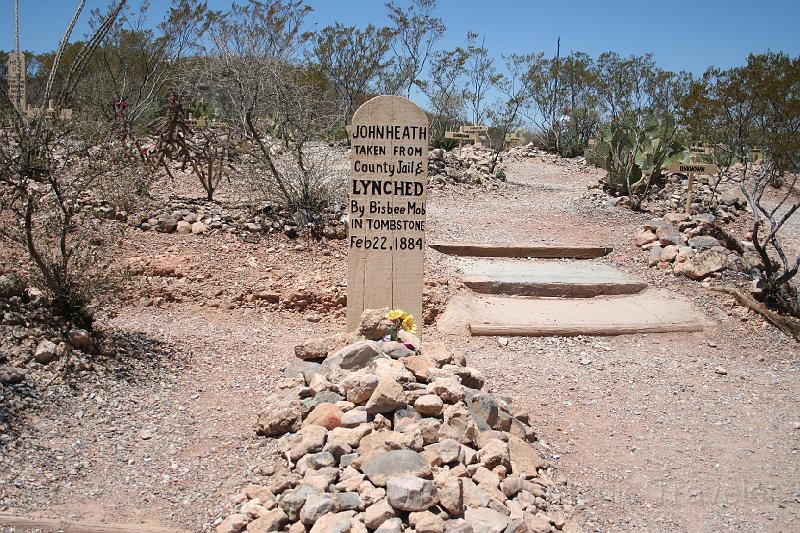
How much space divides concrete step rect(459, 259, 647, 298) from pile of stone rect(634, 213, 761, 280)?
0.62 meters

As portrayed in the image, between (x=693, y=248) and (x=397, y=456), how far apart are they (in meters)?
6.89

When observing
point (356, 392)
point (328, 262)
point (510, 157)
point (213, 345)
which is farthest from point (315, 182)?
point (510, 157)

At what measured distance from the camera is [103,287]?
5.32 m

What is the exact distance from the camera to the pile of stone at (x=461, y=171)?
1449 centimetres

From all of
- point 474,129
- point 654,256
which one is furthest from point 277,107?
point 474,129

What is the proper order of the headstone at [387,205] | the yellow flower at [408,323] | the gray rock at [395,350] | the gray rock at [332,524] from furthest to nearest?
the headstone at [387,205]
the yellow flower at [408,323]
the gray rock at [395,350]
the gray rock at [332,524]

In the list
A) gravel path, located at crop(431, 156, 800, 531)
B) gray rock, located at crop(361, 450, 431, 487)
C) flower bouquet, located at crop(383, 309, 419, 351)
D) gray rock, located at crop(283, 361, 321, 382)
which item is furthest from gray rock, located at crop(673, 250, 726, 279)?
gray rock, located at crop(361, 450, 431, 487)

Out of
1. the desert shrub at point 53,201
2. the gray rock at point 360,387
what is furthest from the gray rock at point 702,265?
the desert shrub at point 53,201

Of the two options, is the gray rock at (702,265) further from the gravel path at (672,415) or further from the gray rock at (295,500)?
the gray rock at (295,500)

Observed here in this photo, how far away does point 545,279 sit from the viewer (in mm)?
8211

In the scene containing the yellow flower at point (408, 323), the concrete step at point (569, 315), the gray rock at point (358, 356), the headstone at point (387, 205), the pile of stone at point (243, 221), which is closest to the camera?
the gray rock at point (358, 356)

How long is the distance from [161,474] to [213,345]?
2344 mm

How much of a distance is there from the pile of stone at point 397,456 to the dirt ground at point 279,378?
A: 0.28 meters

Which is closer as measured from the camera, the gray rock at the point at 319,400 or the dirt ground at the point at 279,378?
the dirt ground at the point at 279,378
